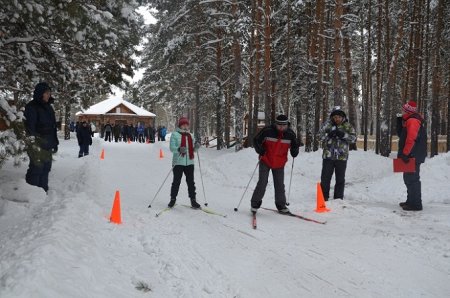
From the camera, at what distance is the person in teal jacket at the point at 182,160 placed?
7852 mm

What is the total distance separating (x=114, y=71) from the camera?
8414 millimetres

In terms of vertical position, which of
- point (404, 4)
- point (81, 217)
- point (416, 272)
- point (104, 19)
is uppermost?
point (404, 4)

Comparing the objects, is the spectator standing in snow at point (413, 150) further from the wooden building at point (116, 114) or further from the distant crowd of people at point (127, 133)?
the wooden building at point (116, 114)

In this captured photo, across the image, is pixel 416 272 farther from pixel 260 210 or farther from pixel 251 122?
pixel 251 122

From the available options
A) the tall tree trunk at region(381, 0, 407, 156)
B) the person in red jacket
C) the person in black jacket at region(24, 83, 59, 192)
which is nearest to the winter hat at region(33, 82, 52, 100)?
the person in black jacket at region(24, 83, 59, 192)

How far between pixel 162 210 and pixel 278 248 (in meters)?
2.74

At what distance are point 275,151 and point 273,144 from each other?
14cm

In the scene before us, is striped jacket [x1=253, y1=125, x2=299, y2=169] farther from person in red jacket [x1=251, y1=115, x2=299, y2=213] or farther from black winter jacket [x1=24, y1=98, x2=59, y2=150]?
black winter jacket [x1=24, y1=98, x2=59, y2=150]

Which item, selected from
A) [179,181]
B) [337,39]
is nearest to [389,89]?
[337,39]

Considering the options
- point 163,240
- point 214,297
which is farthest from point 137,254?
point 214,297

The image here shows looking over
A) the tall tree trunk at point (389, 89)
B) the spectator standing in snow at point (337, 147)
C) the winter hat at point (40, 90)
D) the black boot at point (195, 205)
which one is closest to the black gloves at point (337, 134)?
the spectator standing in snow at point (337, 147)

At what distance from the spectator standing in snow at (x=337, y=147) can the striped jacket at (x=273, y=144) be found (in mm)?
1254

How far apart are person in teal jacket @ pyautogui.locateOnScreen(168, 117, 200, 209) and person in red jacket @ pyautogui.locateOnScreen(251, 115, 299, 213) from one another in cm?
130

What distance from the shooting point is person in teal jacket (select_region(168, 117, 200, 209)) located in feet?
25.8
